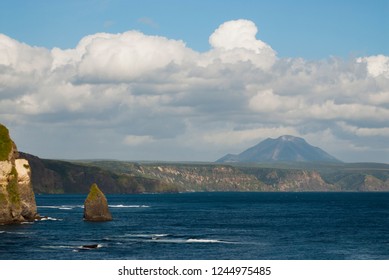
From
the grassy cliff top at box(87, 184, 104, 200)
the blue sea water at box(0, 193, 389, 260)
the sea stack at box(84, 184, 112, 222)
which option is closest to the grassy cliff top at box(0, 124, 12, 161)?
the blue sea water at box(0, 193, 389, 260)

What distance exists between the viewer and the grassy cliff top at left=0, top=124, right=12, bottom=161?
152250 millimetres

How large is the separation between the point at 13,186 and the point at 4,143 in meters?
10.7

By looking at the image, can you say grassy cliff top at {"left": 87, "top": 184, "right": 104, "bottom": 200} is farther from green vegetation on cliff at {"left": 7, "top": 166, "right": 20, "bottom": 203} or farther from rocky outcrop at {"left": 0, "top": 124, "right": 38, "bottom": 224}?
green vegetation on cliff at {"left": 7, "top": 166, "right": 20, "bottom": 203}

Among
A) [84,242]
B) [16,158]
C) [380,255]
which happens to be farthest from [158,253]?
[16,158]

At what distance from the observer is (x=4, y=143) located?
509ft

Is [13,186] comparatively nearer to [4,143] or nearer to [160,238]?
[4,143]

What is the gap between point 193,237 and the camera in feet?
430

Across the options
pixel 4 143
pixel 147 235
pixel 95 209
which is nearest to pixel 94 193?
pixel 95 209

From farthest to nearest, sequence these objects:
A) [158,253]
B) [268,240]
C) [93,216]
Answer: [93,216], [268,240], [158,253]

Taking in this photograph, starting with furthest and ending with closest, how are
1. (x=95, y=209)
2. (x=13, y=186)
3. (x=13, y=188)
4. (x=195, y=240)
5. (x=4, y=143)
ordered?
1. (x=95, y=209)
2. (x=4, y=143)
3. (x=13, y=186)
4. (x=13, y=188)
5. (x=195, y=240)

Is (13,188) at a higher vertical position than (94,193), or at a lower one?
higher

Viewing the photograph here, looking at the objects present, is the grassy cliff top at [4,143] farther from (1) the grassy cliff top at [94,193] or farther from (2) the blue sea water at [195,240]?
(1) the grassy cliff top at [94,193]
